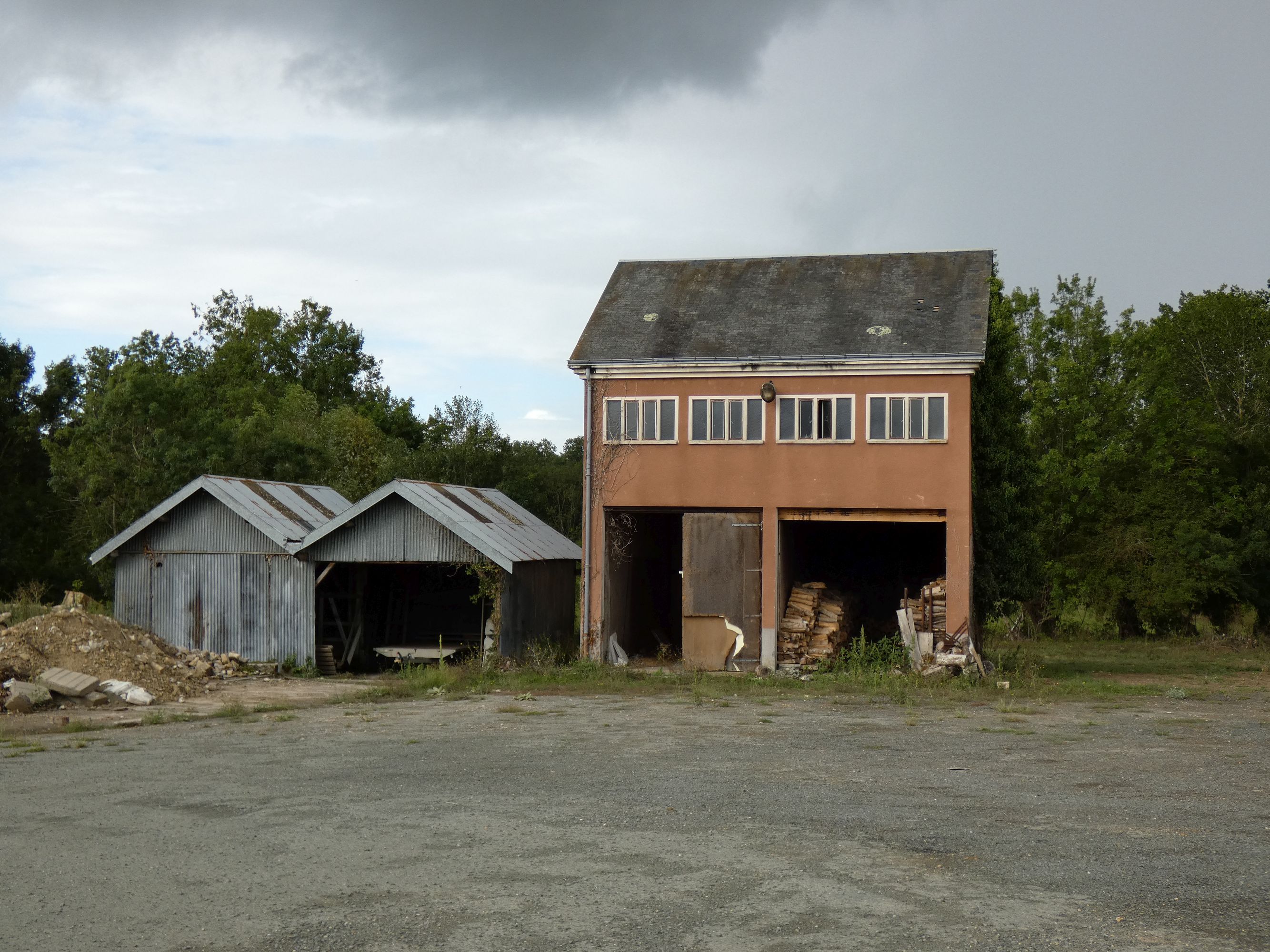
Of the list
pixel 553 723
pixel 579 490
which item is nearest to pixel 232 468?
pixel 579 490

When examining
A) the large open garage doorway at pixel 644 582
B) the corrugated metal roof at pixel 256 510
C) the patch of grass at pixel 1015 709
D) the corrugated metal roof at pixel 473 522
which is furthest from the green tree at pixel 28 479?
the patch of grass at pixel 1015 709

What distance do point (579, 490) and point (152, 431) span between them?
21.0 meters

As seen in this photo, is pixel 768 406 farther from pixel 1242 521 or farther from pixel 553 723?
pixel 1242 521

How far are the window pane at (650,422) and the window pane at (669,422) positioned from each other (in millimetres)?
170

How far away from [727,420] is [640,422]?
183cm

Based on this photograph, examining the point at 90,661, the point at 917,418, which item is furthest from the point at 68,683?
the point at 917,418

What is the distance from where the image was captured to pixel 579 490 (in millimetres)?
60844

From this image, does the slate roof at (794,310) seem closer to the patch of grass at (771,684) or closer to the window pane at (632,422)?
the window pane at (632,422)

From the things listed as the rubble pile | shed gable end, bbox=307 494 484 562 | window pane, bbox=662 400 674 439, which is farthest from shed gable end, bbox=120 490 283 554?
window pane, bbox=662 400 674 439

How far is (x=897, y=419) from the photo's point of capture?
25031 mm

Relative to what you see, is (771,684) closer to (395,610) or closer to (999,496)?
(999,496)

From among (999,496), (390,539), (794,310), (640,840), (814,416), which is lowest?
(640,840)

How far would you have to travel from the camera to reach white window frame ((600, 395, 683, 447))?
85.9ft

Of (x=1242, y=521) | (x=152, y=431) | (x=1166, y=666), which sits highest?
(x=152, y=431)
